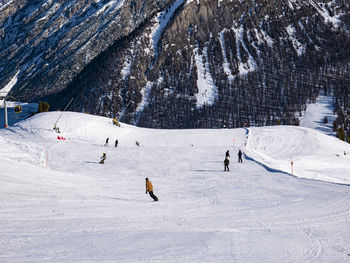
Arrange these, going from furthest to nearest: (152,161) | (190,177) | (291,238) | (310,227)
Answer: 1. (152,161)
2. (190,177)
3. (310,227)
4. (291,238)

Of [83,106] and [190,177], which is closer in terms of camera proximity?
[190,177]

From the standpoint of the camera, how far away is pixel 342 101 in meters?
181

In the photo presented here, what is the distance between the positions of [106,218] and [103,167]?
61.0ft

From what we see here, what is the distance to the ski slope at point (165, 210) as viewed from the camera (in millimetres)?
11844

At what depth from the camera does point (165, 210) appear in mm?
18078

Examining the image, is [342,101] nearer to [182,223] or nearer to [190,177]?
[190,177]

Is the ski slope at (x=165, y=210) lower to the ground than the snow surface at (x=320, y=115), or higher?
lower

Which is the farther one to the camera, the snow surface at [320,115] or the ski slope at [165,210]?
the snow surface at [320,115]

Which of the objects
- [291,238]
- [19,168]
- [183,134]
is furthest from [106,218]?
[183,134]

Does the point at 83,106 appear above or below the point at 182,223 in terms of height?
above

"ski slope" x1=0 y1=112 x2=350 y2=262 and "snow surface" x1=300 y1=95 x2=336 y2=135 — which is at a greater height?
"snow surface" x1=300 y1=95 x2=336 y2=135

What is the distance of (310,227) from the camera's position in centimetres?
1444

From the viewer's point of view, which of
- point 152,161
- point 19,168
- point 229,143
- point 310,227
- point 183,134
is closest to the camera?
point 310,227

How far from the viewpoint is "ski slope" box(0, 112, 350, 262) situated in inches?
466
